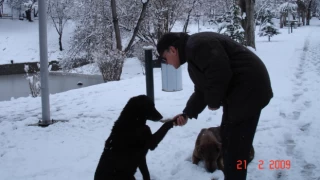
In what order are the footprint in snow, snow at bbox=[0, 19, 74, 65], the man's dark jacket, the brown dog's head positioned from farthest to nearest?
snow at bbox=[0, 19, 74, 65] < the footprint in snow < the brown dog's head < the man's dark jacket

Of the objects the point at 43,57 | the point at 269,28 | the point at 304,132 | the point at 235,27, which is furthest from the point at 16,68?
the point at 304,132

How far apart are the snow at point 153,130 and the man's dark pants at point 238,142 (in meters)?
1.02

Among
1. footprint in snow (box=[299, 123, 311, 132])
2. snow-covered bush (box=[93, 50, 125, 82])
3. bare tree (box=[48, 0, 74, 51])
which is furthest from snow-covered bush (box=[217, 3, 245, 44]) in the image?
bare tree (box=[48, 0, 74, 51])

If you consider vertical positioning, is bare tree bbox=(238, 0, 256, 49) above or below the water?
above

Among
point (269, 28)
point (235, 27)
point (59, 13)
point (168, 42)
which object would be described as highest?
point (59, 13)

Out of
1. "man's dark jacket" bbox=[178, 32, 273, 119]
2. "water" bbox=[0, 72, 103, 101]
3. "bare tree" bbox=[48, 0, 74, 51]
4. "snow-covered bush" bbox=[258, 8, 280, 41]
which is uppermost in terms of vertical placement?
"bare tree" bbox=[48, 0, 74, 51]

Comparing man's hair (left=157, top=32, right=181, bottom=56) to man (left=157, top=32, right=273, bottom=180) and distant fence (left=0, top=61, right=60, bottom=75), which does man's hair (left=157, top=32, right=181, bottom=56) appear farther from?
distant fence (left=0, top=61, right=60, bottom=75)

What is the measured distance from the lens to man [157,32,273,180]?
228cm

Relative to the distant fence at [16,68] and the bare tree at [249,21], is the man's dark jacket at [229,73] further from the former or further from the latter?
the distant fence at [16,68]

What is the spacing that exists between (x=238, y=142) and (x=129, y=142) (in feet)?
3.17

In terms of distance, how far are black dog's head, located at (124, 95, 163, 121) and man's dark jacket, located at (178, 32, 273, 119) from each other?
30.5 inches

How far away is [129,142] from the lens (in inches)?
111

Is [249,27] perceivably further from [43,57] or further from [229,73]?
[229,73]

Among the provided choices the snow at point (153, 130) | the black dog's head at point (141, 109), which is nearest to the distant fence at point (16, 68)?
the snow at point (153, 130)
